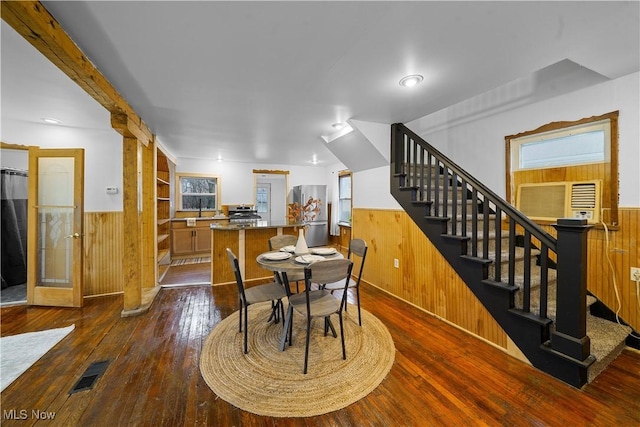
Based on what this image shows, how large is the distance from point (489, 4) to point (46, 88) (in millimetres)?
3597

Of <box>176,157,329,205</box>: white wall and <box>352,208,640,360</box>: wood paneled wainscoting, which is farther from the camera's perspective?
<box>176,157,329,205</box>: white wall

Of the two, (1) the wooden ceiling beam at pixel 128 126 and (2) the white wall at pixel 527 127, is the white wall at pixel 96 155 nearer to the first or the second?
(1) the wooden ceiling beam at pixel 128 126

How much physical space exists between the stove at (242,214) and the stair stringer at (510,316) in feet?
12.9

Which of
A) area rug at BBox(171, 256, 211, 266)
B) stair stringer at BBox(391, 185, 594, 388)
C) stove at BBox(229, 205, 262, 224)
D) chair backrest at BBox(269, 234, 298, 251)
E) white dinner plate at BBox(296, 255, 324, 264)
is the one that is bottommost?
area rug at BBox(171, 256, 211, 266)

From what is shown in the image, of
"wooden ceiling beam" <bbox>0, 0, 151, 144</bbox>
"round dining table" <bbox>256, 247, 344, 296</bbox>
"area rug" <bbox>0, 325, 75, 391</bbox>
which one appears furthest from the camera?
"round dining table" <bbox>256, 247, 344, 296</bbox>

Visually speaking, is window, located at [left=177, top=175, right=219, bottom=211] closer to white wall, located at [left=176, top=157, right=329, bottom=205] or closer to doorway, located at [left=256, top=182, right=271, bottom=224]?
white wall, located at [left=176, top=157, right=329, bottom=205]

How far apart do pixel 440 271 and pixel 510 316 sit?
0.89m

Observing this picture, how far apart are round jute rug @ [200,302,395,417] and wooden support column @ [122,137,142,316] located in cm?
120

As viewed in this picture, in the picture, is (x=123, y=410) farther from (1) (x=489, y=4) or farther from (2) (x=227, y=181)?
(2) (x=227, y=181)

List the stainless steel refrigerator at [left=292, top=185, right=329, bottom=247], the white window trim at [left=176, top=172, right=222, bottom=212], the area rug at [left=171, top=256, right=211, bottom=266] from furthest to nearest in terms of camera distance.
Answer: the stainless steel refrigerator at [left=292, top=185, right=329, bottom=247] → the white window trim at [left=176, top=172, right=222, bottom=212] → the area rug at [left=171, top=256, right=211, bottom=266]

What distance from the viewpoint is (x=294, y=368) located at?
1.98m

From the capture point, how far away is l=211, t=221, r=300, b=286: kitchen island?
3.95 metres

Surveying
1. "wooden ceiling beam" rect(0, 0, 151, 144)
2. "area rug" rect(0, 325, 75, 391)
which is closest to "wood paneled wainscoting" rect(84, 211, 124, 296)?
"area rug" rect(0, 325, 75, 391)

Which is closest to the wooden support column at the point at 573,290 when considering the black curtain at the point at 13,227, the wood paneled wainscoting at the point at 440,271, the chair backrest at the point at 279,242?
the wood paneled wainscoting at the point at 440,271
